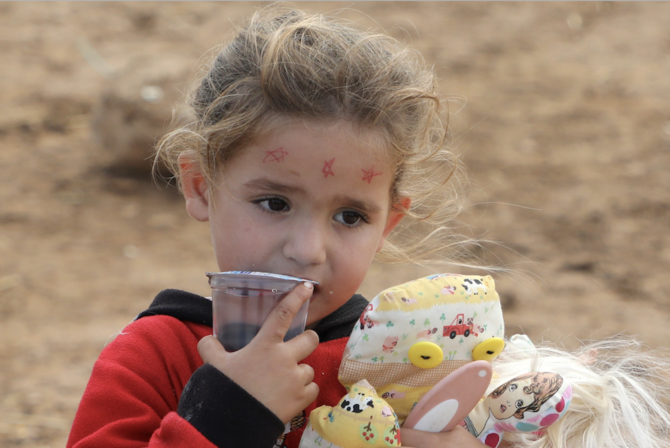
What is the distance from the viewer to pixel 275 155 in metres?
1.65

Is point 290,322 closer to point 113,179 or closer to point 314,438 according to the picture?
point 314,438

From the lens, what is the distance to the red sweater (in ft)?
4.68

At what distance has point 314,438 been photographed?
4.91ft

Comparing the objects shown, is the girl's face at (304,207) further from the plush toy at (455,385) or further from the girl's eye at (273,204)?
the plush toy at (455,385)

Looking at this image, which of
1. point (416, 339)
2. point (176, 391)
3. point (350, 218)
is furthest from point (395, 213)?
point (176, 391)

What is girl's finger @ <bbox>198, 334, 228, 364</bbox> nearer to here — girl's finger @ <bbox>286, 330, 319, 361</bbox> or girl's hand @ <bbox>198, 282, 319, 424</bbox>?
girl's hand @ <bbox>198, 282, 319, 424</bbox>

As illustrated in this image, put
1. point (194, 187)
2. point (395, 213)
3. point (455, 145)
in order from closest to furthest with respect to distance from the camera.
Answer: point (194, 187) < point (395, 213) < point (455, 145)

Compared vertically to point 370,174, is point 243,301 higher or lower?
lower

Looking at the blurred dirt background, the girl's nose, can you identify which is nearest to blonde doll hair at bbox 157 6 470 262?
the girl's nose

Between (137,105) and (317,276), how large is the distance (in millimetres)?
5341

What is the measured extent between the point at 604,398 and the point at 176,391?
3.56 ft

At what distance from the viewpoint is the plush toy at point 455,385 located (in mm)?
1521

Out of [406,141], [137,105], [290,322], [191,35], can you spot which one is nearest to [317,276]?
[290,322]

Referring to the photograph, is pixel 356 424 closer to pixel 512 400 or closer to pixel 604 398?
pixel 512 400
